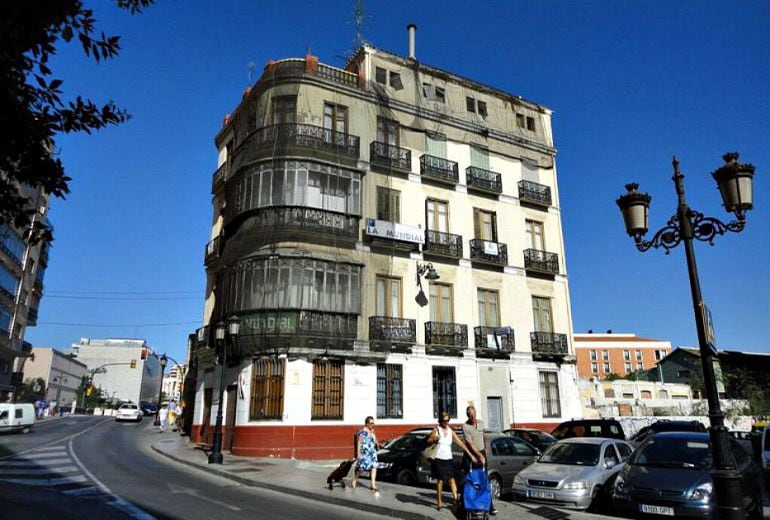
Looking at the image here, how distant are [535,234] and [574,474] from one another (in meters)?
19.5

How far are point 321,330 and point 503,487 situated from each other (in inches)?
408

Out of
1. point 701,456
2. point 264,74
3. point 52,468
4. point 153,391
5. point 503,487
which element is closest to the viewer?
point 701,456

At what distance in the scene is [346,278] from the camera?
22.2 m

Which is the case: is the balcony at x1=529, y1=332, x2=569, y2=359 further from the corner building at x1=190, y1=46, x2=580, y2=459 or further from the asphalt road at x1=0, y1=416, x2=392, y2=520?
the asphalt road at x1=0, y1=416, x2=392, y2=520

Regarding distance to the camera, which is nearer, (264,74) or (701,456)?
(701,456)

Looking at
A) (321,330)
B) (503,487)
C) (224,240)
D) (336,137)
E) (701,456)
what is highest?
(336,137)

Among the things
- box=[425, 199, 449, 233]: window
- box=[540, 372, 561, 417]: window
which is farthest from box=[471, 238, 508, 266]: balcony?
box=[540, 372, 561, 417]: window

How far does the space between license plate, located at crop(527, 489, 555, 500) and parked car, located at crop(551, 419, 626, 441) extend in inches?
245

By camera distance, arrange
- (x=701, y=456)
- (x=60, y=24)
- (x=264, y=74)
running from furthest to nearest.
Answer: (x=264, y=74) → (x=701, y=456) → (x=60, y=24)

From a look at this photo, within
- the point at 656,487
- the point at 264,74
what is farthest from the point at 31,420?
the point at 656,487

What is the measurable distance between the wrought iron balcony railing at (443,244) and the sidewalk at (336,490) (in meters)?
10.5

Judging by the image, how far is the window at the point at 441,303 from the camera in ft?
80.2

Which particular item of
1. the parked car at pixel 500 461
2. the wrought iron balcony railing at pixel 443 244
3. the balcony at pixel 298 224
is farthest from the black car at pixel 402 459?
the wrought iron balcony railing at pixel 443 244

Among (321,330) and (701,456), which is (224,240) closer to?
(321,330)
